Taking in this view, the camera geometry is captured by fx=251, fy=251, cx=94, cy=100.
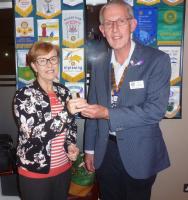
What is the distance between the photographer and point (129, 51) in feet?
6.02

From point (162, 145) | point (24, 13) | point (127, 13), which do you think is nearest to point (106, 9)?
point (127, 13)

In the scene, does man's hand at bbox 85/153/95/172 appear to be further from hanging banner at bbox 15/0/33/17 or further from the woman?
hanging banner at bbox 15/0/33/17

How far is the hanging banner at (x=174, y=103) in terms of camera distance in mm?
2715

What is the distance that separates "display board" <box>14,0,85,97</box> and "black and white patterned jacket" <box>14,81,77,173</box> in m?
0.95

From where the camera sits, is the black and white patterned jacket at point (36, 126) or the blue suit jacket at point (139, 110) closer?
the blue suit jacket at point (139, 110)

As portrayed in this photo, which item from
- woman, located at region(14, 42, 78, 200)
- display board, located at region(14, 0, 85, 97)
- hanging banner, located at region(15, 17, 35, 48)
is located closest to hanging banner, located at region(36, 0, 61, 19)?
display board, located at region(14, 0, 85, 97)

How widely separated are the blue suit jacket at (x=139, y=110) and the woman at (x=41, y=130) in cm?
31

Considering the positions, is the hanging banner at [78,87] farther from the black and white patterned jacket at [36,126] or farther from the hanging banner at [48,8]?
the black and white patterned jacket at [36,126]

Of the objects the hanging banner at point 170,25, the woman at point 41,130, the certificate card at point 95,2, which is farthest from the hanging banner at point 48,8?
the hanging banner at point 170,25

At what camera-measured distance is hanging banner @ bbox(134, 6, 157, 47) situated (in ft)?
8.52

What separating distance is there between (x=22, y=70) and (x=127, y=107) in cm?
164

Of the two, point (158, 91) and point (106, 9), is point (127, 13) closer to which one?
point (106, 9)

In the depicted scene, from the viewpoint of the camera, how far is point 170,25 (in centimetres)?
261

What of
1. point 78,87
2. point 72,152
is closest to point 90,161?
point 72,152
